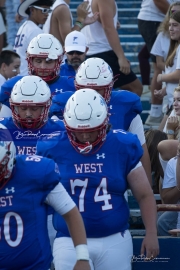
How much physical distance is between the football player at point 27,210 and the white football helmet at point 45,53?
2.53 meters

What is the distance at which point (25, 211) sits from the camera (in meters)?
3.81

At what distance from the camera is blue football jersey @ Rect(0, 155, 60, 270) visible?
3.79 meters

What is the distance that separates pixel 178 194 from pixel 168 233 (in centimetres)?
31

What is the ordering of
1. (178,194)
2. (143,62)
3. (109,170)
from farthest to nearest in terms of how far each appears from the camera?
(143,62)
(178,194)
(109,170)

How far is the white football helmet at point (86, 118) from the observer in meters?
4.32

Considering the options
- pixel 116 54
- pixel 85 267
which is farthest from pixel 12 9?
pixel 85 267

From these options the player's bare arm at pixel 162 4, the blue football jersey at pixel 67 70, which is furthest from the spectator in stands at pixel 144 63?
the blue football jersey at pixel 67 70

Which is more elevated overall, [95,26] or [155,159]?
[95,26]

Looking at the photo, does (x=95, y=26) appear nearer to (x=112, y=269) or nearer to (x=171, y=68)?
(x=171, y=68)

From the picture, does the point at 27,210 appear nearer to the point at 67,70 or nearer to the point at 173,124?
the point at 173,124

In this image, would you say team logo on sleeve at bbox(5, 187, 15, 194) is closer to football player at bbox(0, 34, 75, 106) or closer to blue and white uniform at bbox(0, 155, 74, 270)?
blue and white uniform at bbox(0, 155, 74, 270)

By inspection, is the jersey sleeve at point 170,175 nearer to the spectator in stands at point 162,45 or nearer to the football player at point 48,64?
the football player at point 48,64

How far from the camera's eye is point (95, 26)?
7980 millimetres

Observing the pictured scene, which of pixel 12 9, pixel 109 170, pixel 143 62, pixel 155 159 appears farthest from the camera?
pixel 12 9
